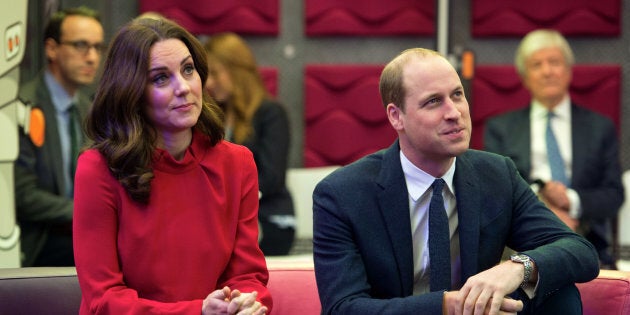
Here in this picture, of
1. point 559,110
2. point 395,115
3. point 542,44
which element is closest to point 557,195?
point 559,110

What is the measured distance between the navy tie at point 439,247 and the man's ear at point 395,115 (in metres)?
0.21

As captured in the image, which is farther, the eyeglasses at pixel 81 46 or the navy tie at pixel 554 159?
the navy tie at pixel 554 159

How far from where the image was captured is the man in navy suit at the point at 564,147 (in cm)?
381

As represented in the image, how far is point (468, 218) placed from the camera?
2.20m

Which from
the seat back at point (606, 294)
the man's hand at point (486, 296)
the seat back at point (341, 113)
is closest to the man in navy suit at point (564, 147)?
the seat back at point (341, 113)

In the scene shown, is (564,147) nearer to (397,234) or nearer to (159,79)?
(397,234)

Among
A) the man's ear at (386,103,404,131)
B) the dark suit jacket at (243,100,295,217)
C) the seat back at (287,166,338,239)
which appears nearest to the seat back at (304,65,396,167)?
the seat back at (287,166,338,239)

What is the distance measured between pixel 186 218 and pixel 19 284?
1.77ft

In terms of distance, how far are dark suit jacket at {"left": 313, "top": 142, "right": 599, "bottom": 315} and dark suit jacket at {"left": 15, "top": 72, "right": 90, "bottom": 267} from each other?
154cm

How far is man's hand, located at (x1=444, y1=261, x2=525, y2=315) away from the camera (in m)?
1.99

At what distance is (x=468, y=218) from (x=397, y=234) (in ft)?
0.56

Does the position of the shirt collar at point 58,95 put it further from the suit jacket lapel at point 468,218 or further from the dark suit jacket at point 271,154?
the suit jacket lapel at point 468,218

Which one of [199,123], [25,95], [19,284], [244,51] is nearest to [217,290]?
[199,123]

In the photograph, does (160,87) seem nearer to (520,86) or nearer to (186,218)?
(186,218)
